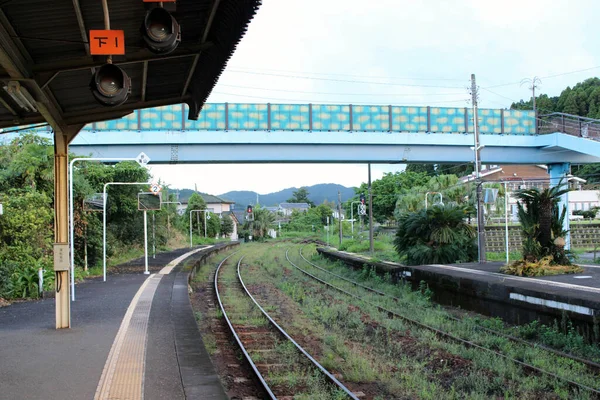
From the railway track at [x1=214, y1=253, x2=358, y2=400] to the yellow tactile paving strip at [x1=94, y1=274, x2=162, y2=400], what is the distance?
1.51m

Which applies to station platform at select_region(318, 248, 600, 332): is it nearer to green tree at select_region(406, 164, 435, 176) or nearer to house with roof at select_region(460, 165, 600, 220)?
house with roof at select_region(460, 165, 600, 220)

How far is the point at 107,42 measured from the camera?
615cm

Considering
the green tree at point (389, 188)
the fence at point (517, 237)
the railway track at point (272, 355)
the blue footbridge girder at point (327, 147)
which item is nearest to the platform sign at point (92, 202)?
the blue footbridge girder at point (327, 147)

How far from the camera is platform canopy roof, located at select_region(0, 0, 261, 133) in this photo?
6.29 metres

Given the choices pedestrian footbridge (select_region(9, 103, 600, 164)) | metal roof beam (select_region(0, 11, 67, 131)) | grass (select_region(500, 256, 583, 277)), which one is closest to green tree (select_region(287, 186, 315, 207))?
pedestrian footbridge (select_region(9, 103, 600, 164))

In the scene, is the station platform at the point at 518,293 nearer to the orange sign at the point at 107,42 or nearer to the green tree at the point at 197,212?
the orange sign at the point at 107,42

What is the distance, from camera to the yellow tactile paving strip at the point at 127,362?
5965 mm

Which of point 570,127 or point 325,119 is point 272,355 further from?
point 570,127

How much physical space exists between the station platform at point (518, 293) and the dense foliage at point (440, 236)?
211 cm

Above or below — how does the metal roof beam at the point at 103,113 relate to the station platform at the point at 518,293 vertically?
above

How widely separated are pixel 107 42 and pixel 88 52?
151 cm

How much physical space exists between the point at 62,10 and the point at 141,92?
128 inches

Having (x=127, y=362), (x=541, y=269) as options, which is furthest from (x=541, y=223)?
(x=127, y=362)

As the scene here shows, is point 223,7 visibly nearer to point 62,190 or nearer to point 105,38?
point 105,38
